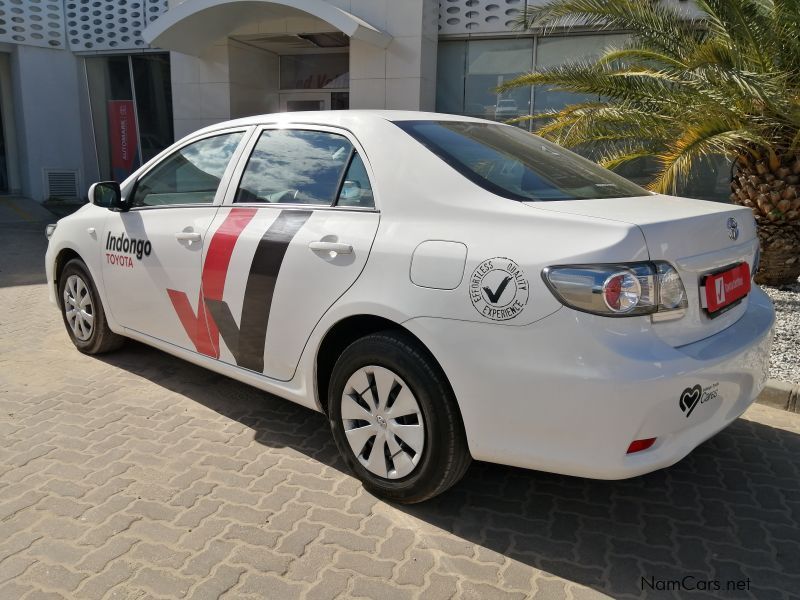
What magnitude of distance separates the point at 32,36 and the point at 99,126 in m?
2.33

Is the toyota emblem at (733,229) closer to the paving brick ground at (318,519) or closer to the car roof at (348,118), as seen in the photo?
the paving brick ground at (318,519)

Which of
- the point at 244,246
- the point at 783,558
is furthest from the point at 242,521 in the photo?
the point at 783,558

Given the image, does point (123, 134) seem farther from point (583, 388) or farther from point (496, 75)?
point (583, 388)

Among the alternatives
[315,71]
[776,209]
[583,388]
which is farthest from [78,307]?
[315,71]

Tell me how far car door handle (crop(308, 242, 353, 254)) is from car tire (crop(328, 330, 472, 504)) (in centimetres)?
41

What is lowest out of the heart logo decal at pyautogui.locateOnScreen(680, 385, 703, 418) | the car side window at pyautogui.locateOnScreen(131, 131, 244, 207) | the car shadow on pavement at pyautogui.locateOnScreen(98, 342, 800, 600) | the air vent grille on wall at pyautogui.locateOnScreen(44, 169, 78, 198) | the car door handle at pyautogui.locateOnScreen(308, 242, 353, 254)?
the car shadow on pavement at pyautogui.locateOnScreen(98, 342, 800, 600)

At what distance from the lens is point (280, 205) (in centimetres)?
350

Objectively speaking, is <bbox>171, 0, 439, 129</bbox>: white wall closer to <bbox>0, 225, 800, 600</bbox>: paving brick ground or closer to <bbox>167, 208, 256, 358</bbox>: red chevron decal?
<bbox>167, 208, 256, 358</bbox>: red chevron decal

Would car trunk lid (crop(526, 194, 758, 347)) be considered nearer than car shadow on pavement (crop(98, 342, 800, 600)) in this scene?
Yes

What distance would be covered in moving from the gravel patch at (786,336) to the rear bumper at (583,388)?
7.20 feet

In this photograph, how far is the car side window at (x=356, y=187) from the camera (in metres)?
3.16

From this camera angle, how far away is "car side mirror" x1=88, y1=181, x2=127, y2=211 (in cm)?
437

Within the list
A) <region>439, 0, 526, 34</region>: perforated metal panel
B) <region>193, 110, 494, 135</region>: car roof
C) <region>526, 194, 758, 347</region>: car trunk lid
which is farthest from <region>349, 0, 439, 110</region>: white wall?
<region>526, 194, 758, 347</region>: car trunk lid

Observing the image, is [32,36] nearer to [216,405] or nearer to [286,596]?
[216,405]
